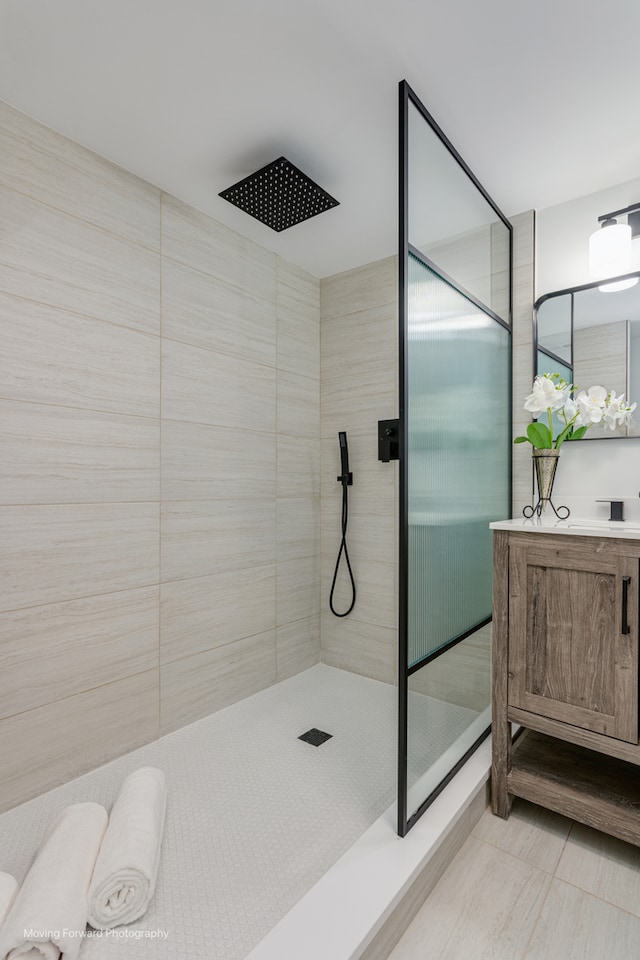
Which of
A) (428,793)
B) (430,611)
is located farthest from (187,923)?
(430,611)

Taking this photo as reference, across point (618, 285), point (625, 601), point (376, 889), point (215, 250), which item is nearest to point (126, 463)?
point (215, 250)

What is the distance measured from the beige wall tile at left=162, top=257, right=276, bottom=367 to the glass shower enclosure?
1.09m

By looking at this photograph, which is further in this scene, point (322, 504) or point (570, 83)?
point (322, 504)

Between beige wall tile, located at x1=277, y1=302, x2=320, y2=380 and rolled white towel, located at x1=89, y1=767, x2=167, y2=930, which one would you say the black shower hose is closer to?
beige wall tile, located at x1=277, y1=302, x2=320, y2=380

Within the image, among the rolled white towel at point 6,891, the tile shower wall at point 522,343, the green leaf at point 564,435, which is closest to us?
the rolled white towel at point 6,891

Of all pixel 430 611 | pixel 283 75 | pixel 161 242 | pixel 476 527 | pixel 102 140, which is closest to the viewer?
pixel 283 75

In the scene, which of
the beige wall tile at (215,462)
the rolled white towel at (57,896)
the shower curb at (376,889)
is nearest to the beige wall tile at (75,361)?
the beige wall tile at (215,462)

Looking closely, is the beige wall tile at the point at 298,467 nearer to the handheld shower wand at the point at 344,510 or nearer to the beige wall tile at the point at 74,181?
the handheld shower wand at the point at 344,510

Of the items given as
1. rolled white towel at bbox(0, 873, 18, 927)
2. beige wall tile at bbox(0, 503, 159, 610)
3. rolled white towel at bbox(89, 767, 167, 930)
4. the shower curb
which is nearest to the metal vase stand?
→ the shower curb

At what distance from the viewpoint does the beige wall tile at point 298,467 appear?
2666 millimetres

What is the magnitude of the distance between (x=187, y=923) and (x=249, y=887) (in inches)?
6.6

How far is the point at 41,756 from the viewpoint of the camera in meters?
1.67

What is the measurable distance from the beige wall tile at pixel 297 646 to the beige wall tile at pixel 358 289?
1816 millimetres

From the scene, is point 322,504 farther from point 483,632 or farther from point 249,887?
point 249,887
